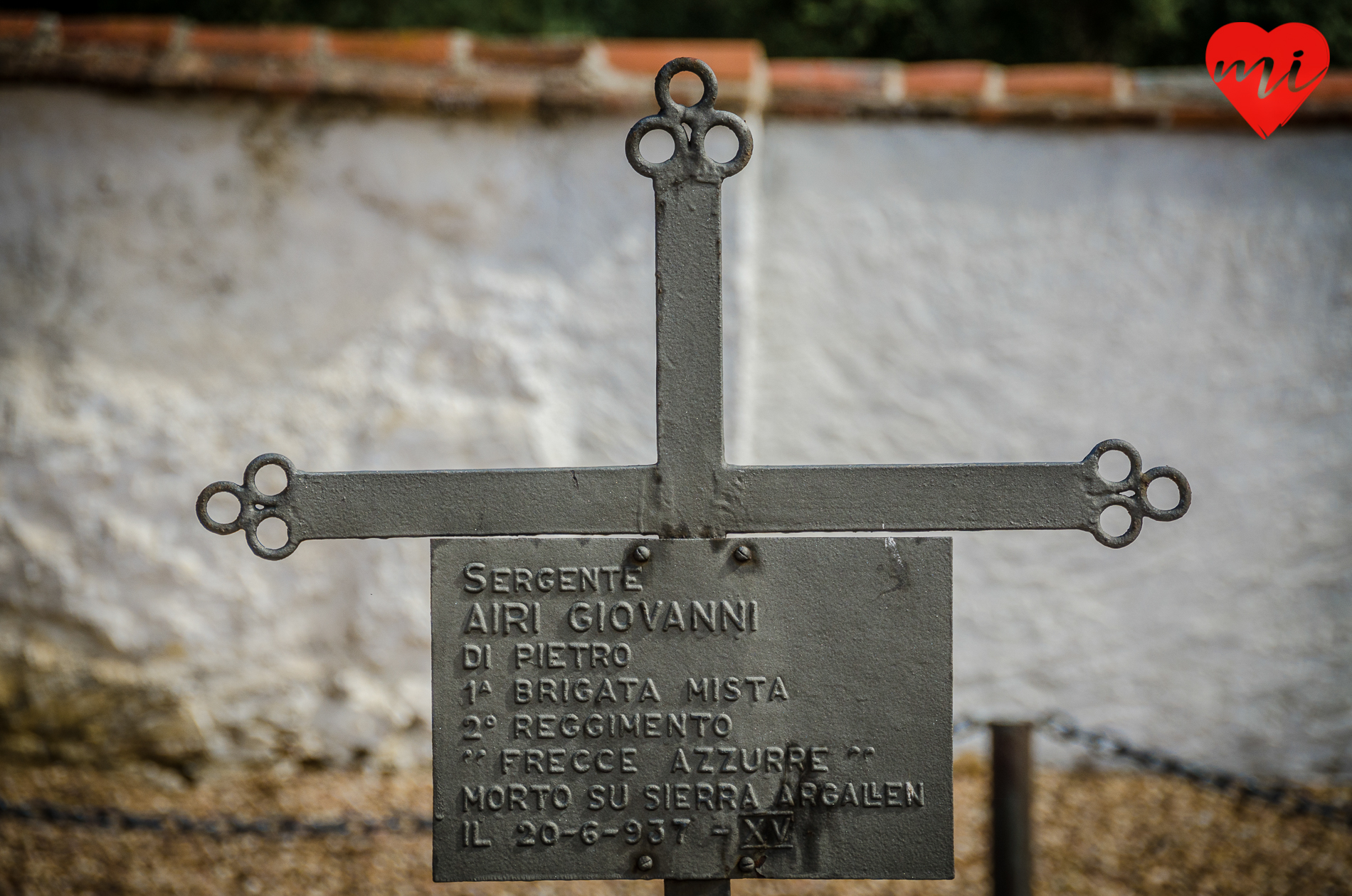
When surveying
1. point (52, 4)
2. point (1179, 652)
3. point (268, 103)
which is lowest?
point (1179, 652)

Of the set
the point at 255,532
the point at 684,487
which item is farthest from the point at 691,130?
the point at 255,532

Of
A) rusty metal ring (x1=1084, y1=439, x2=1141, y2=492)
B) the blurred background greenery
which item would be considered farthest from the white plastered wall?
rusty metal ring (x1=1084, y1=439, x2=1141, y2=492)

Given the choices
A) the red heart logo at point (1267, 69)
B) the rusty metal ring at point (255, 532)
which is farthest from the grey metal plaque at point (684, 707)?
the red heart logo at point (1267, 69)

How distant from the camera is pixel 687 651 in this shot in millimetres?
1451

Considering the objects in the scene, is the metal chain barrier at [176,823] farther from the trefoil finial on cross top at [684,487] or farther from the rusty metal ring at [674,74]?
the rusty metal ring at [674,74]

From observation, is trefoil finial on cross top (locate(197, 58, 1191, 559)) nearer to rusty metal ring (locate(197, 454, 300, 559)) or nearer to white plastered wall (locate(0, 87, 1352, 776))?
rusty metal ring (locate(197, 454, 300, 559))

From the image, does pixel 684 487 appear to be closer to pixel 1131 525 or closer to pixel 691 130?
pixel 691 130

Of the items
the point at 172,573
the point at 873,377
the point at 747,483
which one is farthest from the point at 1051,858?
the point at 172,573

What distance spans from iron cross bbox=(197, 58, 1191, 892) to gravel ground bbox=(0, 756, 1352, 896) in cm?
146

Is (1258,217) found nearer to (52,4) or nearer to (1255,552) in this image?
(1255,552)

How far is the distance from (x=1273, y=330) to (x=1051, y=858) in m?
1.80

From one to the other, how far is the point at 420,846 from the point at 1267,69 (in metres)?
3.46

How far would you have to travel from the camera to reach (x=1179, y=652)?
10.9 feet

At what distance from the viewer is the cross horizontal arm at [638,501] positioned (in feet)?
4.73
